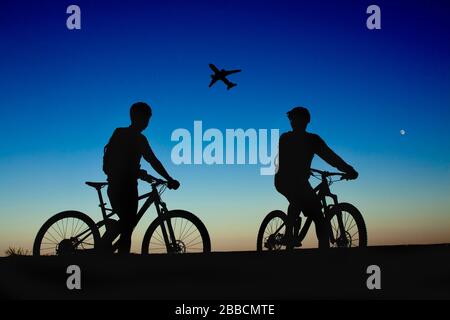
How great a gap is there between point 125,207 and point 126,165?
1.75 feet

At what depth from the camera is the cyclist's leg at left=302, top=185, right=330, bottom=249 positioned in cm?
869

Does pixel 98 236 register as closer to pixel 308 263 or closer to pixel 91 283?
pixel 91 283

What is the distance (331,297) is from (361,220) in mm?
2699

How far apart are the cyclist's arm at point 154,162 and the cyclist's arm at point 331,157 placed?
2.10 metres

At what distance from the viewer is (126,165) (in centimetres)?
801

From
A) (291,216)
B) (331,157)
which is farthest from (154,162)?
(331,157)

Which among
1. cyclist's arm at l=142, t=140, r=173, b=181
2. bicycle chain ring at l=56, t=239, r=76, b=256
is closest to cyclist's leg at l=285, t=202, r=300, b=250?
cyclist's arm at l=142, t=140, r=173, b=181

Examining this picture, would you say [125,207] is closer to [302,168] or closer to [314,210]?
[302,168]

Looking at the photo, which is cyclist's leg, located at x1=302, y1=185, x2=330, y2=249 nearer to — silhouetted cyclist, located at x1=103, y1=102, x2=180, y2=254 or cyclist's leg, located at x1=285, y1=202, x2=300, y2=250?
cyclist's leg, located at x1=285, y1=202, x2=300, y2=250

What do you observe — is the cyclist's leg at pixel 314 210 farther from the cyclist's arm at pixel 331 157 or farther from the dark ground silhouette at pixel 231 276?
the dark ground silhouette at pixel 231 276

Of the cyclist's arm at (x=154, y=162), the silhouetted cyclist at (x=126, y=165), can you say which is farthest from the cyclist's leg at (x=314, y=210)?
the silhouetted cyclist at (x=126, y=165)

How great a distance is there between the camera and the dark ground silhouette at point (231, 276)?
20.8 feet

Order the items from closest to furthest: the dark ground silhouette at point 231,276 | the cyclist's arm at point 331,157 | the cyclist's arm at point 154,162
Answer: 1. the dark ground silhouette at point 231,276
2. the cyclist's arm at point 154,162
3. the cyclist's arm at point 331,157
